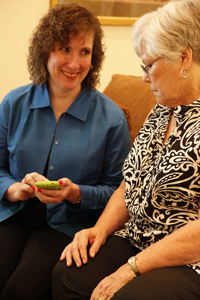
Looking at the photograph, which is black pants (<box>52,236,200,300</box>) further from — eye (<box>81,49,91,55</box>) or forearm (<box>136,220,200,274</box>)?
eye (<box>81,49,91,55</box>)

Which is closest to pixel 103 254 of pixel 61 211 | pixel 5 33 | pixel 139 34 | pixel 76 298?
pixel 76 298

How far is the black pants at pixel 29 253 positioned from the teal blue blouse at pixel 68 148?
5 cm

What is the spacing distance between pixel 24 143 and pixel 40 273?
575mm

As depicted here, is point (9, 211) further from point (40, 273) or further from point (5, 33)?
point (5, 33)

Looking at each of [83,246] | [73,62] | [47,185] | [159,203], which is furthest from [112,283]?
[73,62]

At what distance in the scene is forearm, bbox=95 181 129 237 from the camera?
1508mm

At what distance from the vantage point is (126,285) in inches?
45.4

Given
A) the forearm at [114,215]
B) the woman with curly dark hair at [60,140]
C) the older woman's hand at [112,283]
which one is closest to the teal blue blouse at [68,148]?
the woman with curly dark hair at [60,140]

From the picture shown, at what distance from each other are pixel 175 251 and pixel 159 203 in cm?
18

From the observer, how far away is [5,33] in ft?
9.61

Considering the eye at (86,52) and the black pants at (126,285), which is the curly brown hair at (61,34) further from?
the black pants at (126,285)

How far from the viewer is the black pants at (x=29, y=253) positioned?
55.9 inches

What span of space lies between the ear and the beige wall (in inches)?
65.3

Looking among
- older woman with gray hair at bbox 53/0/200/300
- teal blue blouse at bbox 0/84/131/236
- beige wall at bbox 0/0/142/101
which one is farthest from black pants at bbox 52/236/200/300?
beige wall at bbox 0/0/142/101
